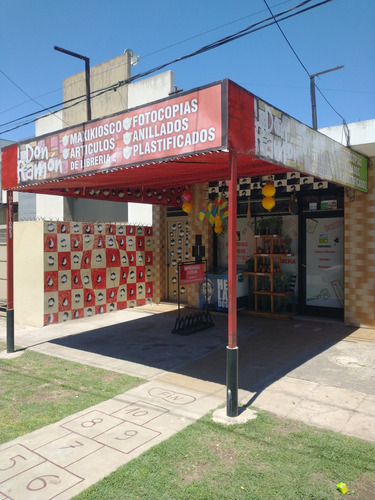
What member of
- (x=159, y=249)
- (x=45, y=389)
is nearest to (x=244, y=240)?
(x=159, y=249)

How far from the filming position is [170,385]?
5305 millimetres

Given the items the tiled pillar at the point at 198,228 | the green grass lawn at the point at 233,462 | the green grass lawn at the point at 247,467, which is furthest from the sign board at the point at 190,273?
the green grass lawn at the point at 247,467

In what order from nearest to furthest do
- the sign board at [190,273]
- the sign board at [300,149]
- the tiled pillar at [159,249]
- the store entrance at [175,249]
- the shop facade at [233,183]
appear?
the shop facade at [233,183], the sign board at [300,149], the sign board at [190,273], the store entrance at [175,249], the tiled pillar at [159,249]

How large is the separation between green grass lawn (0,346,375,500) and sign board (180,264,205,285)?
341 centimetres

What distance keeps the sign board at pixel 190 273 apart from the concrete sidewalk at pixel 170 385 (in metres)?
1.08

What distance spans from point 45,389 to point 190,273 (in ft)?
11.8

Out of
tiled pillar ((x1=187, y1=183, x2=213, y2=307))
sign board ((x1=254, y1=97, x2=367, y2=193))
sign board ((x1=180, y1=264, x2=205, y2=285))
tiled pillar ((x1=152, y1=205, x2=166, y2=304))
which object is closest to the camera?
sign board ((x1=254, y1=97, x2=367, y2=193))

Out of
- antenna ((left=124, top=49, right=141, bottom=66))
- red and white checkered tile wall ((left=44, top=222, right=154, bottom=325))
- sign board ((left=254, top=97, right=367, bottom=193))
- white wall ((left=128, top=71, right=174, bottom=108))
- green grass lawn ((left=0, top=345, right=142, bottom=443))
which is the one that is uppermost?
antenna ((left=124, top=49, right=141, bottom=66))

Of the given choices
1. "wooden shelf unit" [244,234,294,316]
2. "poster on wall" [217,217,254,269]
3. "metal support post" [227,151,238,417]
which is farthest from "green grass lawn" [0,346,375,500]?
"poster on wall" [217,217,254,269]

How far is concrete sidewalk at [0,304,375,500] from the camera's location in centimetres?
352

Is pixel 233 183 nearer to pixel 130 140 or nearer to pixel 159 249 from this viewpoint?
pixel 130 140

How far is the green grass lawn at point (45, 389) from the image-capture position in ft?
14.3

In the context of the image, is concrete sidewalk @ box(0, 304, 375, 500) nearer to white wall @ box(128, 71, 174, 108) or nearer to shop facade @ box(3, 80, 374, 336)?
shop facade @ box(3, 80, 374, 336)

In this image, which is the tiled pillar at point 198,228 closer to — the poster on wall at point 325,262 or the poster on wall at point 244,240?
the poster on wall at point 244,240
